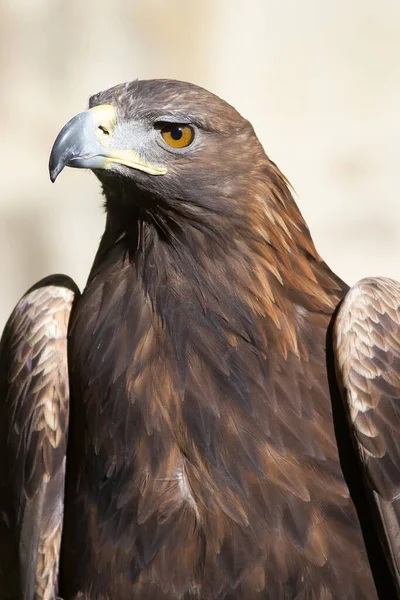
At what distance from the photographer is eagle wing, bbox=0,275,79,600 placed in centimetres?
312

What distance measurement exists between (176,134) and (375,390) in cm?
86

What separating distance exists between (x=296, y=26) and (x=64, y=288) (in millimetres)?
2989

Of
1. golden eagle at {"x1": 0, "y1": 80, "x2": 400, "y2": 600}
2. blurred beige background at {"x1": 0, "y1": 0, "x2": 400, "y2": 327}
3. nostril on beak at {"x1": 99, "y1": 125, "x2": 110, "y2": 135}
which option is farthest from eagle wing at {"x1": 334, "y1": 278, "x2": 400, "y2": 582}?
blurred beige background at {"x1": 0, "y1": 0, "x2": 400, "y2": 327}

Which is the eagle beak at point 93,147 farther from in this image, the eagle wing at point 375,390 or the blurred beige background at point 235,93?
the blurred beige background at point 235,93

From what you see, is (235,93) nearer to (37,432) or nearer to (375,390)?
(37,432)

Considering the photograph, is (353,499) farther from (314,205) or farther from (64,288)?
(314,205)

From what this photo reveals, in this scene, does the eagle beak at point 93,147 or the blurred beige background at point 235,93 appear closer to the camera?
the eagle beak at point 93,147

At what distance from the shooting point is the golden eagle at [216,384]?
2.82m

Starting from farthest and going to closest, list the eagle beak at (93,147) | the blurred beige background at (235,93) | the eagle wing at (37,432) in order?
1. the blurred beige background at (235,93)
2. the eagle wing at (37,432)
3. the eagle beak at (93,147)

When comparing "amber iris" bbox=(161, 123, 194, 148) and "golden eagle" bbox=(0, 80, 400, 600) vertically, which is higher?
"amber iris" bbox=(161, 123, 194, 148)

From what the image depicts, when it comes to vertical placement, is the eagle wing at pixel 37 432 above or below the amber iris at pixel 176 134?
below

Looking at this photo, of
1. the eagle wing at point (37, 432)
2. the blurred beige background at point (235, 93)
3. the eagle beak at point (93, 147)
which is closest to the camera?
the eagle beak at point (93, 147)

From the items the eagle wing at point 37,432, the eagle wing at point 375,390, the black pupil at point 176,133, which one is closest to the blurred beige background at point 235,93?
the eagle wing at point 37,432

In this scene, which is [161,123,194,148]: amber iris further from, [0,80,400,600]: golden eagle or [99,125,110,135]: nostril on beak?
[99,125,110,135]: nostril on beak
